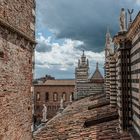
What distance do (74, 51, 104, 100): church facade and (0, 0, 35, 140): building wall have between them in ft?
82.0

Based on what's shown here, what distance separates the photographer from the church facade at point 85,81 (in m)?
34.9

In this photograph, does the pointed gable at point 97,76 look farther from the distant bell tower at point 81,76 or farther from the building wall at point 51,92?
the building wall at point 51,92

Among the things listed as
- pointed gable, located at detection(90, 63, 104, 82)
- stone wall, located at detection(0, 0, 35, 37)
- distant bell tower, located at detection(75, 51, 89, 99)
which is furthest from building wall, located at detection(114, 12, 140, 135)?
pointed gable, located at detection(90, 63, 104, 82)

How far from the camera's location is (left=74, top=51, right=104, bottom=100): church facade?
3491 centimetres

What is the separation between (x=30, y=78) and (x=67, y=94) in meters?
41.7

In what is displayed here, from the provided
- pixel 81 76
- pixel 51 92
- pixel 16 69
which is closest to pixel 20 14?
pixel 16 69

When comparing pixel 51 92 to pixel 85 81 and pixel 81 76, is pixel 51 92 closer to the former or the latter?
pixel 81 76

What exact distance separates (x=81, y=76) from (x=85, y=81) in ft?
4.76

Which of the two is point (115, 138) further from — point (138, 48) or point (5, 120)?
point (5, 120)

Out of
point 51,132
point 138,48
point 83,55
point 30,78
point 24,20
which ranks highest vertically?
point 83,55

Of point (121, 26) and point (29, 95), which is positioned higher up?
point (121, 26)

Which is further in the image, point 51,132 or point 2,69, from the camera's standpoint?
point 51,132

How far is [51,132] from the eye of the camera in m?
10.2

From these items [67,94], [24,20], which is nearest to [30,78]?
[24,20]
